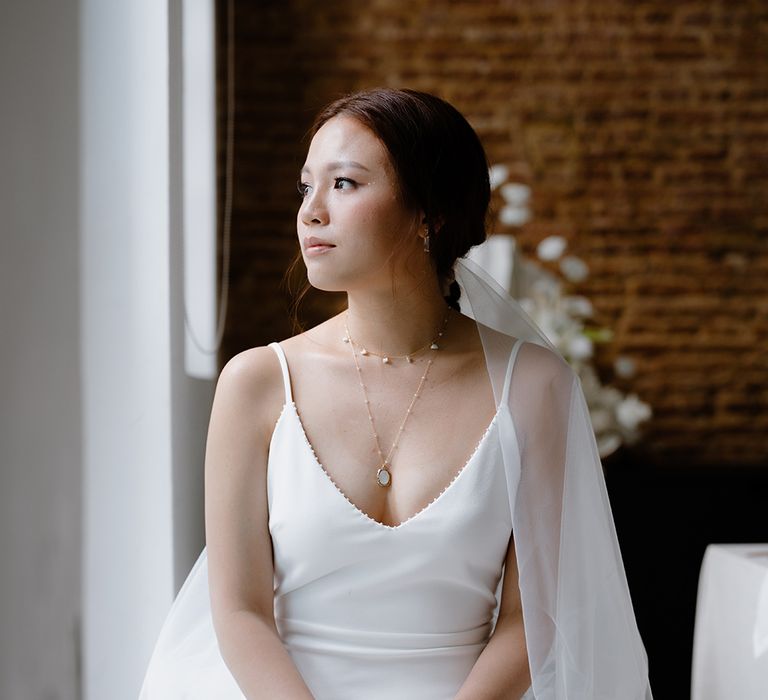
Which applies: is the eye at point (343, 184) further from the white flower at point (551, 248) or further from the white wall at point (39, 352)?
the white flower at point (551, 248)

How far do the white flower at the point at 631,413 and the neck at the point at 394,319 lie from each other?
1966 millimetres

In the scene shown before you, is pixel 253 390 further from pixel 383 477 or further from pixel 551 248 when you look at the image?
pixel 551 248

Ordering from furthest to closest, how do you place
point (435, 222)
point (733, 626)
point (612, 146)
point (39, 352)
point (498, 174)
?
point (612, 146), point (498, 174), point (733, 626), point (435, 222), point (39, 352)

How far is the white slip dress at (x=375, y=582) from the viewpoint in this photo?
1.45m

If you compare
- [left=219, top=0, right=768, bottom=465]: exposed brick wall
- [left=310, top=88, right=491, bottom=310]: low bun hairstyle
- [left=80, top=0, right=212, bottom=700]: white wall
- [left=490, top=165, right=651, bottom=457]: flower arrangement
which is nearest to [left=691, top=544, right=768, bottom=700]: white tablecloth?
[left=310, top=88, right=491, bottom=310]: low bun hairstyle

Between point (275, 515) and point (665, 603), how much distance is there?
6.45 ft

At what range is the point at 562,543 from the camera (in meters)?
1.50

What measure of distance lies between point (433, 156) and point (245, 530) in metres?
0.63

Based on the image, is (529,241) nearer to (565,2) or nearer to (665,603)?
(565,2)

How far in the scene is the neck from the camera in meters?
1.58

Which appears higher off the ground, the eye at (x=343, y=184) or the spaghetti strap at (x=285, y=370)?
the eye at (x=343, y=184)

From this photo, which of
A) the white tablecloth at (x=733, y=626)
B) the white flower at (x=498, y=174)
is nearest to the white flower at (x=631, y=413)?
the white flower at (x=498, y=174)

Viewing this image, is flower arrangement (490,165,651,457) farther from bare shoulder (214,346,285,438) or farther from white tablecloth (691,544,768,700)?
bare shoulder (214,346,285,438)

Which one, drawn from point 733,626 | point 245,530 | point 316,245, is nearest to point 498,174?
point 733,626
